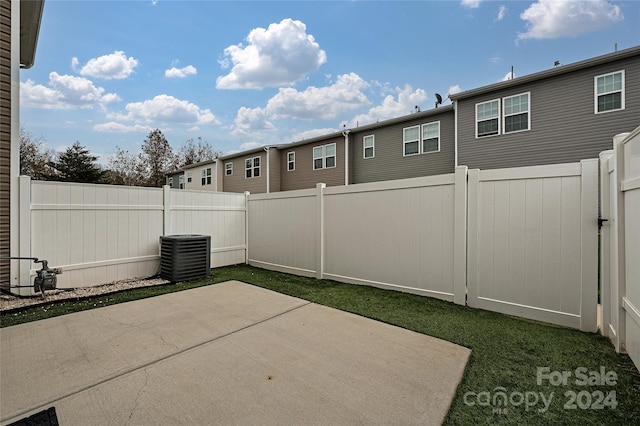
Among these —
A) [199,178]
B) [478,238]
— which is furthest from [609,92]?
[199,178]

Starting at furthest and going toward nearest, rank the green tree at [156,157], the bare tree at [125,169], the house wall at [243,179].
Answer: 1. the green tree at [156,157]
2. the bare tree at [125,169]
3. the house wall at [243,179]

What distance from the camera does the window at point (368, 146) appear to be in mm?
12570

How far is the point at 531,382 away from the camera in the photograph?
2121mm

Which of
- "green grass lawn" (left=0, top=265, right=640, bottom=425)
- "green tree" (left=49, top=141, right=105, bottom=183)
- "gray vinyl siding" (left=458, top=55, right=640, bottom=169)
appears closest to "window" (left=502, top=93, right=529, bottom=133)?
"gray vinyl siding" (left=458, top=55, right=640, bottom=169)

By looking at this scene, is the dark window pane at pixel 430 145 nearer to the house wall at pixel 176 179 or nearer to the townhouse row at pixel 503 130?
the townhouse row at pixel 503 130

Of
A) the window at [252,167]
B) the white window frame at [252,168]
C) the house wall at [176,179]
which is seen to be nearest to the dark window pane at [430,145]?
the white window frame at [252,168]

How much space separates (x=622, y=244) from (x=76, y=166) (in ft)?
89.2

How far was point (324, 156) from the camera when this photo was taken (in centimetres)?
1399

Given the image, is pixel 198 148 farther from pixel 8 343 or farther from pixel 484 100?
pixel 8 343

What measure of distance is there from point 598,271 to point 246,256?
689 centimetres

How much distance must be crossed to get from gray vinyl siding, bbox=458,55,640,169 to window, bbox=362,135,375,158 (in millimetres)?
4362

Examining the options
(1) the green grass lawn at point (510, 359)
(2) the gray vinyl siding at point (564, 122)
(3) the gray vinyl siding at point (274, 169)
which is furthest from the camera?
(3) the gray vinyl siding at point (274, 169)

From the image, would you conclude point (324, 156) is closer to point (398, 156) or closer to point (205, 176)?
point (398, 156)

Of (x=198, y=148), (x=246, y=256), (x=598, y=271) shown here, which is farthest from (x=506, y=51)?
(x=198, y=148)
